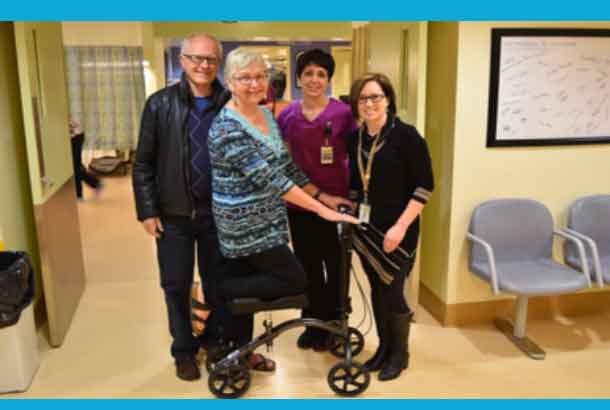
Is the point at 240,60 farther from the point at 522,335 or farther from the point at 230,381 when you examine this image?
the point at 522,335

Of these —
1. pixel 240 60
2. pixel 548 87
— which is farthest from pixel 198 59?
pixel 548 87

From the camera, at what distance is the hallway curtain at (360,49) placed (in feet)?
21.7

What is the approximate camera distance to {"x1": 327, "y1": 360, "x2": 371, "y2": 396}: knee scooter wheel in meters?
2.62

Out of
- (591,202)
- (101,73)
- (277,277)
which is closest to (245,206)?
(277,277)

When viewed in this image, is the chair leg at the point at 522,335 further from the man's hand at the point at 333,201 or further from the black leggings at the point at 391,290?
the man's hand at the point at 333,201

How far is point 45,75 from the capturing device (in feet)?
10.4

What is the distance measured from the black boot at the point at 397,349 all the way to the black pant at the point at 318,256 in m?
0.35

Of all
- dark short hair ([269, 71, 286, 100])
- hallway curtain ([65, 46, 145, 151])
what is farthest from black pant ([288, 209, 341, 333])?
hallway curtain ([65, 46, 145, 151])

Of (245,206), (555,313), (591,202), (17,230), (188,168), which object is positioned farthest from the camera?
(555,313)

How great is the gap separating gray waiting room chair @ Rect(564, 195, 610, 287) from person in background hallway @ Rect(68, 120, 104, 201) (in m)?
4.98

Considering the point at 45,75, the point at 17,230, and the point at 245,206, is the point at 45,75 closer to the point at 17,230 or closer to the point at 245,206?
the point at 17,230

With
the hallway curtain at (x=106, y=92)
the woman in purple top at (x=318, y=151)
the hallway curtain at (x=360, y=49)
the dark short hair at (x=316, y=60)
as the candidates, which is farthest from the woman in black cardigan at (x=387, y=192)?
the hallway curtain at (x=106, y=92)

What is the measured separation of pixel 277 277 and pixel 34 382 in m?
1.32

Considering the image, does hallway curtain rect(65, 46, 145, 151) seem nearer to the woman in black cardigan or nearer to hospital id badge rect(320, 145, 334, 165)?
hospital id badge rect(320, 145, 334, 165)
